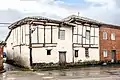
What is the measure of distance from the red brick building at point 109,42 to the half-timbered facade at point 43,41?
6.59 m

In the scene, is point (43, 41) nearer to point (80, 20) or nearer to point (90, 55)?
point (80, 20)

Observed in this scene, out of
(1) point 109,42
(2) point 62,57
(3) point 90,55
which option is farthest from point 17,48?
(1) point 109,42

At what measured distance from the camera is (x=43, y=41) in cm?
3669

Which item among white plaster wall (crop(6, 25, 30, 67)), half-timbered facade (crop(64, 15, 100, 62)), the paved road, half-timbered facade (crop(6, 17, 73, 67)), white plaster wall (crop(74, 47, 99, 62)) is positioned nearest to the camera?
the paved road

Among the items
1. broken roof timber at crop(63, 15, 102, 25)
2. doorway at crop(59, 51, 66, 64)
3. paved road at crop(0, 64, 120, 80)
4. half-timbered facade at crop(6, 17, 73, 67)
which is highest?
broken roof timber at crop(63, 15, 102, 25)

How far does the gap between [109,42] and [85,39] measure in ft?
16.4

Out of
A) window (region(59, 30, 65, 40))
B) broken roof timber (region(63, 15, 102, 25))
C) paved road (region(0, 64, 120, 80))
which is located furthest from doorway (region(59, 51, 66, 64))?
paved road (region(0, 64, 120, 80))

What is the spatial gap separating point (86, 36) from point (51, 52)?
7.39 m

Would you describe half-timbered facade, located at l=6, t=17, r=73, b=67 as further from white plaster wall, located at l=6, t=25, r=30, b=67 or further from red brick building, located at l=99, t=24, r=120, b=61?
red brick building, located at l=99, t=24, r=120, b=61

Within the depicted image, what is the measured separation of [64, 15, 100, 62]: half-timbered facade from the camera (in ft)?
132

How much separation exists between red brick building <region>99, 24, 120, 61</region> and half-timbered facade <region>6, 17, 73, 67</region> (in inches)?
259

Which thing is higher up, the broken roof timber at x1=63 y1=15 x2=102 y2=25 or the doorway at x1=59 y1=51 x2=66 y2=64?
the broken roof timber at x1=63 y1=15 x2=102 y2=25

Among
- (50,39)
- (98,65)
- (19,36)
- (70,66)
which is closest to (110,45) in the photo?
(98,65)

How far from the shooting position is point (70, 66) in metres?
38.8
